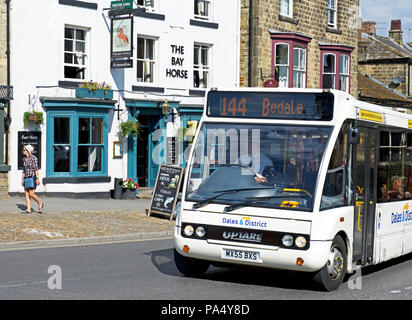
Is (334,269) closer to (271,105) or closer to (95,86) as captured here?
(271,105)

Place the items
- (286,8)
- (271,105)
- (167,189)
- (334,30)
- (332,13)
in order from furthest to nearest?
(332,13)
(334,30)
(286,8)
(167,189)
(271,105)

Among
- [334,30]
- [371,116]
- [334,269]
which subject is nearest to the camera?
[334,269]

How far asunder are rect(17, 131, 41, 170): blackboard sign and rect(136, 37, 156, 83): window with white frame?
491 cm

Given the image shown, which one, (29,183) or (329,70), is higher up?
(329,70)

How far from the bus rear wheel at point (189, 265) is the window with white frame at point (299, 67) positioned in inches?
881

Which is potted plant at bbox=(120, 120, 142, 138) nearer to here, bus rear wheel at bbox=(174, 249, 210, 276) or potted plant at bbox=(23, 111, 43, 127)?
potted plant at bbox=(23, 111, 43, 127)

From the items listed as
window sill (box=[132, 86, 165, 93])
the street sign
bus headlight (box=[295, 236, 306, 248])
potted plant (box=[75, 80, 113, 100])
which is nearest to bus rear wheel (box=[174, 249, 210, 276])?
bus headlight (box=[295, 236, 306, 248])

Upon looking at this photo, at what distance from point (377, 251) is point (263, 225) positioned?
8.78 ft

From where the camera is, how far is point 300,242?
361 inches

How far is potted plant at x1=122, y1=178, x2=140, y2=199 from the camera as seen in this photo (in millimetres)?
25312

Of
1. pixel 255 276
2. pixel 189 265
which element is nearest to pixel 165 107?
pixel 255 276

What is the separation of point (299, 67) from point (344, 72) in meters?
3.68
